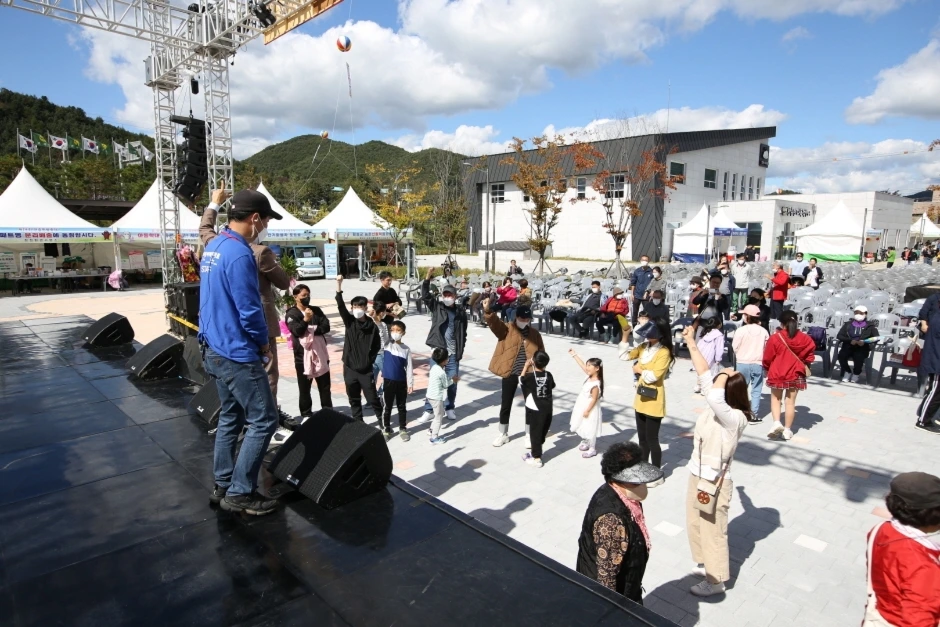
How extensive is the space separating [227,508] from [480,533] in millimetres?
1325

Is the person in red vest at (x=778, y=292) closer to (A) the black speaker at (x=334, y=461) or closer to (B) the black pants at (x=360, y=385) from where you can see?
(B) the black pants at (x=360, y=385)

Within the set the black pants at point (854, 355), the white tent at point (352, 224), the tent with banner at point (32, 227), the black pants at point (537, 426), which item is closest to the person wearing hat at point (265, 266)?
the black pants at point (537, 426)

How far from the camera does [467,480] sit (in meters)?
5.12

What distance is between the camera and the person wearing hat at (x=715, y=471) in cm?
328

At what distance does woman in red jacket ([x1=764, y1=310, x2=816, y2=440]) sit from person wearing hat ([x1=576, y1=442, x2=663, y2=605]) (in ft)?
14.1

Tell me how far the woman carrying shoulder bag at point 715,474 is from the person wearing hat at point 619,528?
0.98 m

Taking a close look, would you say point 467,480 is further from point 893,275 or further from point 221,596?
point 893,275

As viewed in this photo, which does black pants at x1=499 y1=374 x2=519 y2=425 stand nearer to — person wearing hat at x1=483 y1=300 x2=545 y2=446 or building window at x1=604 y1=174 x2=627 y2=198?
person wearing hat at x1=483 y1=300 x2=545 y2=446

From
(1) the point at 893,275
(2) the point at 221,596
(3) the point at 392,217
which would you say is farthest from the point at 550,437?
(3) the point at 392,217

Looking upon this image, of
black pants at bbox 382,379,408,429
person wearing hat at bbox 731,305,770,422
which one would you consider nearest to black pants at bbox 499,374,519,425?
black pants at bbox 382,379,408,429

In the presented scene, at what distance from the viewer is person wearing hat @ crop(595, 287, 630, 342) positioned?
36.0 feet

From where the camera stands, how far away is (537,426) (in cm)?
531

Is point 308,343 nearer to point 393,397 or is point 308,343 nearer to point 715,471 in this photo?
point 393,397

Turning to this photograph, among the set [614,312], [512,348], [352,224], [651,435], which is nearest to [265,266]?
[512,348]
